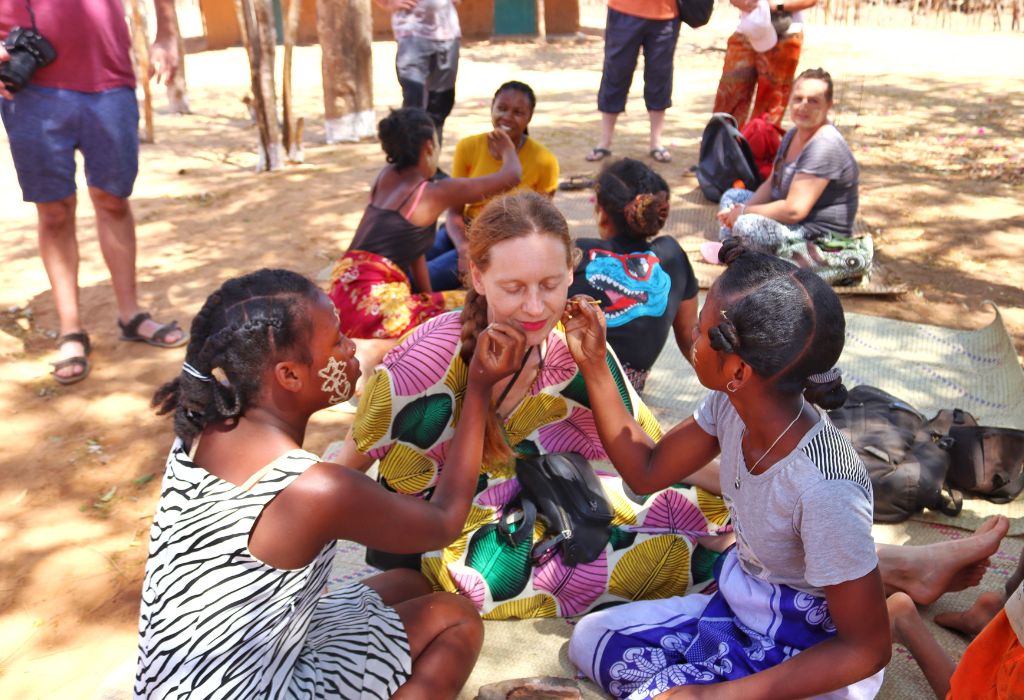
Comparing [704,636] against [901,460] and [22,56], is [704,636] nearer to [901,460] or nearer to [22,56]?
[901,460]

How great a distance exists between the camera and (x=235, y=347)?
6.00ft

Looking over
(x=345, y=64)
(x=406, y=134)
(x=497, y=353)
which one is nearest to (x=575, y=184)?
(x=406, y=134)

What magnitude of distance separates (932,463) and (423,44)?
5.02 m

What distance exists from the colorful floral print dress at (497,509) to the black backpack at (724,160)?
378 cm

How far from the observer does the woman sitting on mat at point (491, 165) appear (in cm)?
459

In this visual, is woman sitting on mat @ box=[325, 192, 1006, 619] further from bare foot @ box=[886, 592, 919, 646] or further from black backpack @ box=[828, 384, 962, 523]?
black backpack @ box=[828, 384, 962, 523]

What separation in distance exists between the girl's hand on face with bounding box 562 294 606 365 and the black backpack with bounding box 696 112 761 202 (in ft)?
12.8

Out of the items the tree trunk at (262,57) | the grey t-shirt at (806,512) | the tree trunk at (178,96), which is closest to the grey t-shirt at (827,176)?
the grey t-shirt at (806,512)

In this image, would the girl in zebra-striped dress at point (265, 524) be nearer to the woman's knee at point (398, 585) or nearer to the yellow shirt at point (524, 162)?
the woman's knee at point (398, 585)

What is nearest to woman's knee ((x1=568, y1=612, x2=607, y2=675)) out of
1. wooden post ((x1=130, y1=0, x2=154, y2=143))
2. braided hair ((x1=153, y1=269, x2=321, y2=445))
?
braided hair ((x1=153, y1=269, x2=321, y2=445))

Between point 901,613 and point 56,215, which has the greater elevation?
point 56,215

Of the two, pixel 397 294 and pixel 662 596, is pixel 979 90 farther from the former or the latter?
pixel 662 596

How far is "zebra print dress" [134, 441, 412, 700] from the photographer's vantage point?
68.2 inches

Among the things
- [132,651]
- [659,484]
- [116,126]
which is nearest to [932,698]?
[659,484]
